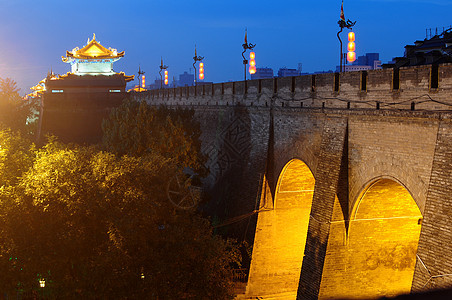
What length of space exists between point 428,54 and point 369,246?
33.3ft

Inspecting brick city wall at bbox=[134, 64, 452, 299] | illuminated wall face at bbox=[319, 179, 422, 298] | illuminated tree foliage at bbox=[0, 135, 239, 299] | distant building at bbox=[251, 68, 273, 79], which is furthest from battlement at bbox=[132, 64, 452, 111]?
distant building at bbox=[251, 68, 273, 79]

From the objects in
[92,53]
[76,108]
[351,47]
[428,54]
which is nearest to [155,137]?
[351,47]

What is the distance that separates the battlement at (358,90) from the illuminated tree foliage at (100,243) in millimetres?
4501

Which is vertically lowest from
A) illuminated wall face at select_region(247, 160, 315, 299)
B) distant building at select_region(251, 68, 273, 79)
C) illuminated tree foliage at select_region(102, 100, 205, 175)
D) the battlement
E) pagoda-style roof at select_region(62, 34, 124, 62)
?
illuminated wall face at select_region(247, 160, 315, 299)

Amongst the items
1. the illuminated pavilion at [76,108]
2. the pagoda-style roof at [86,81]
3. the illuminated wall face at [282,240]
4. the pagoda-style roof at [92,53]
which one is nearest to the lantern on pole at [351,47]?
the illuminated wall face at [282,240]

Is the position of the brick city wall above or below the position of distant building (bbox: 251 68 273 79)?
below

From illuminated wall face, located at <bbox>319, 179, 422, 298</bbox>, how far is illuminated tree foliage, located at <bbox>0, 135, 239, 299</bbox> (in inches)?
→ 96.2

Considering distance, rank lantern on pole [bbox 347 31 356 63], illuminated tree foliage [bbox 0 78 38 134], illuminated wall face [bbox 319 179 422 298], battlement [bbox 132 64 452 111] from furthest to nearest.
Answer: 1. illuminated tree foliage [bbox 0 78 38 134]
2. lantern on pole [bbox 347 31 356 63]
3. illuminated wall face [bbox 319 179 422 298]
4. battlement [bbox 132 64 452 111]

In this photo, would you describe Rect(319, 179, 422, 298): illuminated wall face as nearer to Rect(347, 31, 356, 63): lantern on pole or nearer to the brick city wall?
the brick city wall

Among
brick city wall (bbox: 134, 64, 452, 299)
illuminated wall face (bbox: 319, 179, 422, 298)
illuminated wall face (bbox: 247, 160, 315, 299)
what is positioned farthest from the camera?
illuminated wall face (bbox: 247, 160, 315, 299)

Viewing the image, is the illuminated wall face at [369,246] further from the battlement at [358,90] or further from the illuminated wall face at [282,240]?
the illuminated wall face at [282,240]

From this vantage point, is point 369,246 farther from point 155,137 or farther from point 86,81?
point 86,81

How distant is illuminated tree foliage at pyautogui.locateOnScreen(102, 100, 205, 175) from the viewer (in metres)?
17.6

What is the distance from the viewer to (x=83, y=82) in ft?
123
